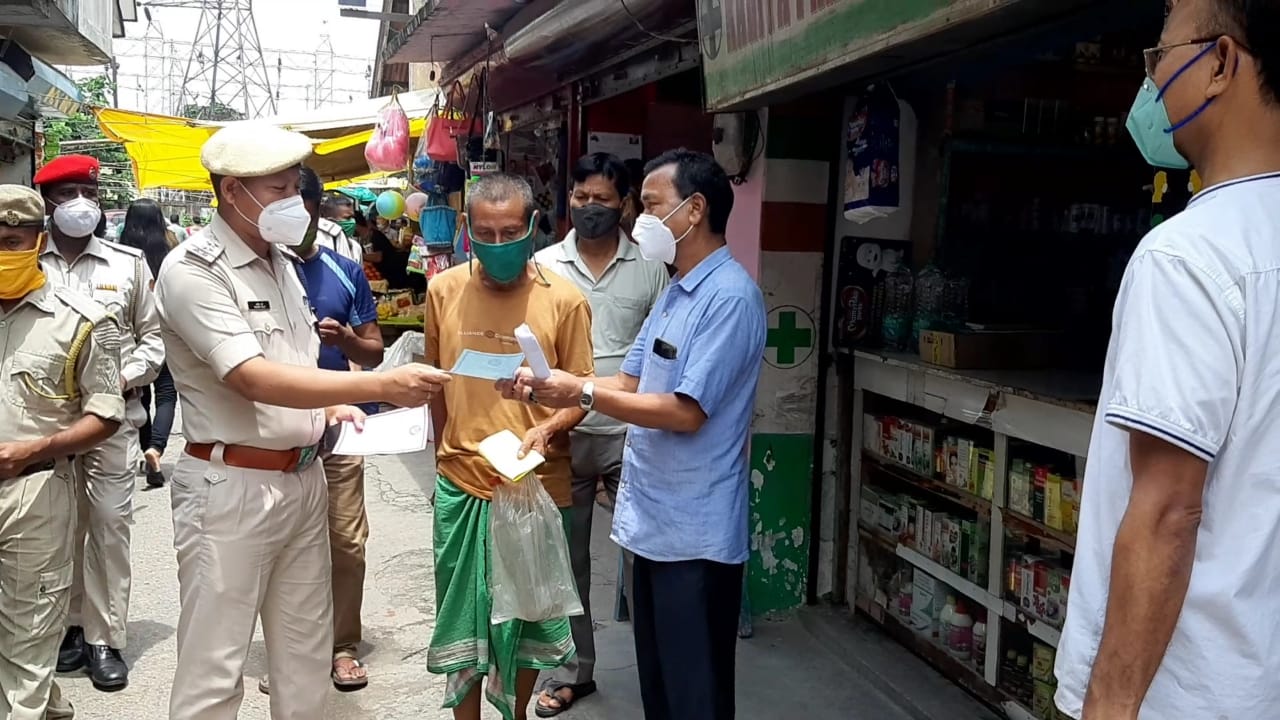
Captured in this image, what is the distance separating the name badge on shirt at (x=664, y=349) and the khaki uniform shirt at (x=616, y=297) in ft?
3.76

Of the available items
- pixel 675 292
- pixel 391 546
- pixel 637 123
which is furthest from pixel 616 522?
pixel 637 123

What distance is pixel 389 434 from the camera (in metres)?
2.85

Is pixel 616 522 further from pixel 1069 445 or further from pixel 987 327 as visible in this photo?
pixel 987 327

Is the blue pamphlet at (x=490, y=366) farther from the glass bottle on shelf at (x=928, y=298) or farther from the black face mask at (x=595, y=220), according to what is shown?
the glass bottle on shelf at (x=928, y=298)

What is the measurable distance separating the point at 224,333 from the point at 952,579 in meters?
2.79

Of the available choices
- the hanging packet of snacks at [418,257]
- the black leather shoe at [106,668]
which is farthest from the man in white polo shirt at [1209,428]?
the hanging packet of snacks at [418,257]

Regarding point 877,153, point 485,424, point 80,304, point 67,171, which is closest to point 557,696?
point 485,424

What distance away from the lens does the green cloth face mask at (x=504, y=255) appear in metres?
2.96

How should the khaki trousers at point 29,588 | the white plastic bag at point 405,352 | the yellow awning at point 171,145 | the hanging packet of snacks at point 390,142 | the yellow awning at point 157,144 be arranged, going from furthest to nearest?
the yellow awning at point 157,144
the yellow awning at point 171,145
the hanging packet of snacks at point 390,142
the white plastic bag at point 405,352
the khaki trousers at point 29,588

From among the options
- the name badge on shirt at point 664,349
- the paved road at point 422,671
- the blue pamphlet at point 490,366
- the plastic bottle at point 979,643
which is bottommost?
the paved road at point 422,671

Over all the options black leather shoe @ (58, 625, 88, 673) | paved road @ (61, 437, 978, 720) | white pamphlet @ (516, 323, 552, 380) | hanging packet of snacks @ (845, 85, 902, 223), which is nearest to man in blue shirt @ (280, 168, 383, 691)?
paved road @ (61, 437, 978, 720)

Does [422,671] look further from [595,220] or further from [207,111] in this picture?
[207,111]

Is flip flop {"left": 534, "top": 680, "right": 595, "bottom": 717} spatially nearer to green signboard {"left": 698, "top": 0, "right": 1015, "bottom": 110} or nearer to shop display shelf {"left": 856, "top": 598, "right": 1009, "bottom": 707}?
shop display shelf {"left": 856, "top": 598, "right": 1009, "bottom": 707}

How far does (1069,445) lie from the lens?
10.2ft
